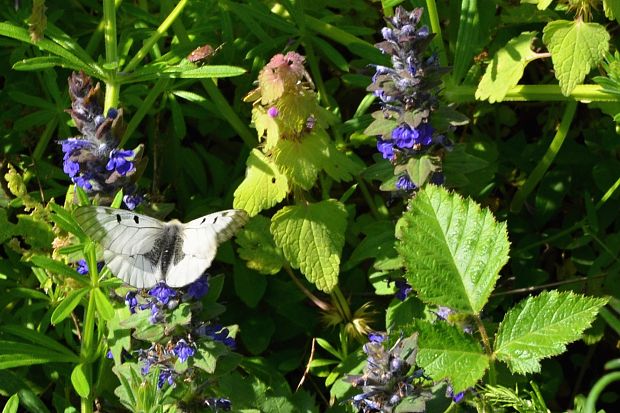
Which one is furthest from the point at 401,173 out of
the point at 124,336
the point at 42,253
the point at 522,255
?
the point at 42,253

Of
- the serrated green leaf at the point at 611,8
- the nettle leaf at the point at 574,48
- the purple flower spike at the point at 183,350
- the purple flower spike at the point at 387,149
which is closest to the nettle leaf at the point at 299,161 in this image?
the purple flower spike at the point at 387,149

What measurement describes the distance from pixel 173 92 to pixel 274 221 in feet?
2.46

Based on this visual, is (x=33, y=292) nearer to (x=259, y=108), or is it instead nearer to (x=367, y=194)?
(x=259, y=108)

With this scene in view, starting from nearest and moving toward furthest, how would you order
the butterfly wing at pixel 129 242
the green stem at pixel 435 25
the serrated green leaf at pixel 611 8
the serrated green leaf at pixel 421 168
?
the butterfly wing at pixel 129 242, the serrated green leaf at pixel 421 168, the serrated green leaf at pixel 611 8, the green stem at pixel 435 25

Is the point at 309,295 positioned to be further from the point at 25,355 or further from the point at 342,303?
the point at 25,355

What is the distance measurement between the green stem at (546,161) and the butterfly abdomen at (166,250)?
1.64 meters

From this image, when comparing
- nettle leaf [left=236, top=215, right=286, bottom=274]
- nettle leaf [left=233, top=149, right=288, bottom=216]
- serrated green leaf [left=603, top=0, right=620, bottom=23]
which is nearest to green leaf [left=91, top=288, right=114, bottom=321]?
nettle leaf [left=233, top=149, right=288, bottom=216]

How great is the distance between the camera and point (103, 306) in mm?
A: 2668

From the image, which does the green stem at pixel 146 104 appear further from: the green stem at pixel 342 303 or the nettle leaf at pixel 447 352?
the nettle leaf at pixel 447 352

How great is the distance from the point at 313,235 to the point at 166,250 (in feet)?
2.33

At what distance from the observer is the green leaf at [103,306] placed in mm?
2654

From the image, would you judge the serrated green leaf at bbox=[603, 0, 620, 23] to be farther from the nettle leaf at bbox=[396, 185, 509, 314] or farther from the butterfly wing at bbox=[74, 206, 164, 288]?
the butterfly wing at bbox=[74, 206, 164, 288]

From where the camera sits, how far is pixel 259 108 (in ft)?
10.2

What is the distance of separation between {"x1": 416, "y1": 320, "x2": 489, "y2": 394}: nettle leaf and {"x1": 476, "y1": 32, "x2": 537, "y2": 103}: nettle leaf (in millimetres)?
Answer: 1111
